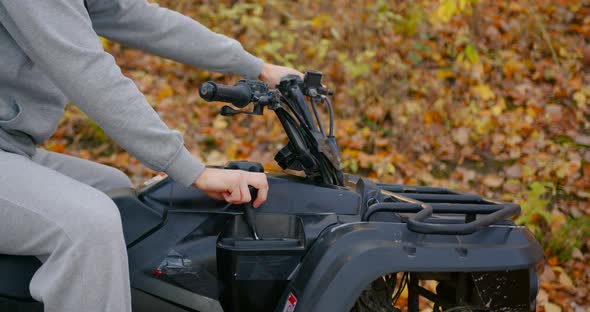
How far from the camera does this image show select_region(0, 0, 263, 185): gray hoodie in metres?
1.59

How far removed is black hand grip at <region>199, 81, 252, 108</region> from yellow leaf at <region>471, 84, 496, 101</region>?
403 centimetres

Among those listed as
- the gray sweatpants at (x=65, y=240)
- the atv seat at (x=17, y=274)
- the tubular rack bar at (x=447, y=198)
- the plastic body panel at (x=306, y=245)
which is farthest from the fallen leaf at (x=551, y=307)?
the atv seat at (x=17, y=274)

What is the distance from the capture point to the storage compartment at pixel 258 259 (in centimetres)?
179

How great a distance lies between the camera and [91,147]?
4691 millimetres

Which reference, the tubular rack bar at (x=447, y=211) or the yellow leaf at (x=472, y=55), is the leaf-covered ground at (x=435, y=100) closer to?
the yellow leaf at (x=472, y=55)

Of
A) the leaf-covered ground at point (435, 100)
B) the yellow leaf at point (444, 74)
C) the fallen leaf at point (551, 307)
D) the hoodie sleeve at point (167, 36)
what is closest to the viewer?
the hoodie sleeve at point (167, 36)

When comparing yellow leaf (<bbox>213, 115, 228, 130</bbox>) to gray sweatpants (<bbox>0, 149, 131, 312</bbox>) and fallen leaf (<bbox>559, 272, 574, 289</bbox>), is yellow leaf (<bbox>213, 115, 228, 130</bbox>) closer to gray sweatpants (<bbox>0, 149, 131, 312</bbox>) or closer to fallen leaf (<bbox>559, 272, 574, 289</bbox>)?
fallen leaf (<bbox>559, 272, 574, 289</bbox>)

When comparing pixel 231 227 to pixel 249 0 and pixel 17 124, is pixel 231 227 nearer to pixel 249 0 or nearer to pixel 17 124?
pixel 17 124

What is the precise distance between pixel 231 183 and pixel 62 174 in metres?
0.46

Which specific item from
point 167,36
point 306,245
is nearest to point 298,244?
point 306,245

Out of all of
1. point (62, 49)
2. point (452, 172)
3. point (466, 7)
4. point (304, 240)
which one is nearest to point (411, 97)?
point (452, 172)

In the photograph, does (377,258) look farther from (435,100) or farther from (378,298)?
(435,100)

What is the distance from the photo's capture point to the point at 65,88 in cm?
164

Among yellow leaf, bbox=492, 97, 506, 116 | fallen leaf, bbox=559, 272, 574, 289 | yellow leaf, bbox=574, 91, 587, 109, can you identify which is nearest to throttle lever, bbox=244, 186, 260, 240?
fallen leaf, bbox=559, 272, 574, 289
